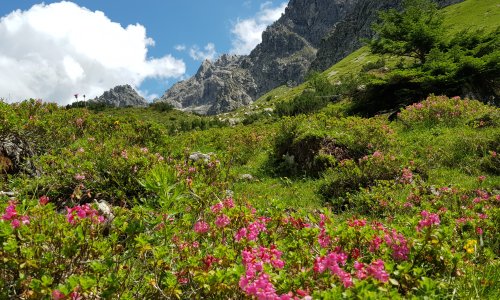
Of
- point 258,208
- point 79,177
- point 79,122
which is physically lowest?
point 258,208

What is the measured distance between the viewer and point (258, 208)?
4.55 meters

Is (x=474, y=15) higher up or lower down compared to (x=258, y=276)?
higher up

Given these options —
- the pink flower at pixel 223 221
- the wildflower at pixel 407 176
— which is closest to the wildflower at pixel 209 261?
the pink flower at pixel 223 221

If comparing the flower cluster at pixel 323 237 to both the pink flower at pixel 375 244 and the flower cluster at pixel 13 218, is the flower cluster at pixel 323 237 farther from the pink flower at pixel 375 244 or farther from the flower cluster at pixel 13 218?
the flower cluster at pixel 13 218

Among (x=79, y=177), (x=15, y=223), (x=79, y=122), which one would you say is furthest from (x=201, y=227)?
(x=79, y=122)

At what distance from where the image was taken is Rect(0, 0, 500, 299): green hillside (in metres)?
2.53

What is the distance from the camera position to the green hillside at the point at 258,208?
2.53 m

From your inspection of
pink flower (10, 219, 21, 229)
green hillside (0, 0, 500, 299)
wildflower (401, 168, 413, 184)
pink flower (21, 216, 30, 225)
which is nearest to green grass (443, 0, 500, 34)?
green hillside (0, 0, 500, 299)

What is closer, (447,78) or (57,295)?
(57,295)

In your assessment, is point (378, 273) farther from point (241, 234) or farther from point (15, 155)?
point (15, 155)

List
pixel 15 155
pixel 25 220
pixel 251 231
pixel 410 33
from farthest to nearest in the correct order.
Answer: pixel 410 33 → pixel 15 155 → pixel 251 231 → pixel 25 220

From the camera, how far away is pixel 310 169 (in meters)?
10.8

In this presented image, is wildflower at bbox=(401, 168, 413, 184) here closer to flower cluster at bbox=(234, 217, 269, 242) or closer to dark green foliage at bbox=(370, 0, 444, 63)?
flower cluster at bbox=(234, 217, 269, 242)

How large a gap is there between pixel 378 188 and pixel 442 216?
2.71 metres
